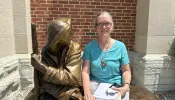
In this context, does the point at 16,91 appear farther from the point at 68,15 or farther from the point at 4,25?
the point at 68,15

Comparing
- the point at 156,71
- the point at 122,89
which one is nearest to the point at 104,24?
the point at 122,89

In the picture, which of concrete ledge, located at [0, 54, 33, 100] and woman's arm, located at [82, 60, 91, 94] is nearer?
woman's arm, located at [82, 60, 91, 94]

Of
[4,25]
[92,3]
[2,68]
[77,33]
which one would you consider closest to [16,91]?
[2,68]

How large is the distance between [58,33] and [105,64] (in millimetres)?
623

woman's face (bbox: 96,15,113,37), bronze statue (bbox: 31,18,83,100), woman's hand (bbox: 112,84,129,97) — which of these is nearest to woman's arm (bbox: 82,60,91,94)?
bronze statue (bbox: 31,18,83,100)

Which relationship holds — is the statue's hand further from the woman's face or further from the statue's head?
the woman's face

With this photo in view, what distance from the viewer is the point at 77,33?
440cm

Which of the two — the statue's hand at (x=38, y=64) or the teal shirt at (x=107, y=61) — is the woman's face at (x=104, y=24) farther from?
the statue's hand at (x=38, y=64)

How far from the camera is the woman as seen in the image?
7.05 ft

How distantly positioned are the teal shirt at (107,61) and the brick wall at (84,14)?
1.99 metres

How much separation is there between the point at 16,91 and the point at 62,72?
230 centimetres

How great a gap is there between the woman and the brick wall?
1977mm

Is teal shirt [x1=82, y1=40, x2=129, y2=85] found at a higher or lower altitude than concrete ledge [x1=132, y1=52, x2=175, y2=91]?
higher

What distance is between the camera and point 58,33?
178 centimetres
